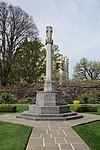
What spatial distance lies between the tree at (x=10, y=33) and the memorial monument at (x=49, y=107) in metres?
19.4

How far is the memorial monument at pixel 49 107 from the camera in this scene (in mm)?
13516

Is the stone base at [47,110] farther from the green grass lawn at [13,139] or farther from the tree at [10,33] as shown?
the tree at [10,33]

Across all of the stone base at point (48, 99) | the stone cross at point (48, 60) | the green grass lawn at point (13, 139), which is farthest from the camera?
the stone cross at point (48, 60)

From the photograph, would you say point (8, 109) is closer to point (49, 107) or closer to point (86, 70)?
point (49, 107)

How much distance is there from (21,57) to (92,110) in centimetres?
2172

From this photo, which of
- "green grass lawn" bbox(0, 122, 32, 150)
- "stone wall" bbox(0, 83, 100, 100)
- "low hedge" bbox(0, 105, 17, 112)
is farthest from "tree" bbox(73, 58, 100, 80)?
"green grass lawn" bbox(0, 122, 32, 150)

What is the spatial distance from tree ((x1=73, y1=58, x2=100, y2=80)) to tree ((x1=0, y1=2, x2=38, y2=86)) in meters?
26.5

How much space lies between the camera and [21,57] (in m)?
37.9

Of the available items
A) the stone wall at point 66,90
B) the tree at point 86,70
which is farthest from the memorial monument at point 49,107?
the tree at point 86,70

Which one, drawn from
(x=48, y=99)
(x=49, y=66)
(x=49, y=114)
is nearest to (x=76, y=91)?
(x=49, y=66)

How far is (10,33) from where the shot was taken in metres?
35.1

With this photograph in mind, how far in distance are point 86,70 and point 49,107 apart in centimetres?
4678

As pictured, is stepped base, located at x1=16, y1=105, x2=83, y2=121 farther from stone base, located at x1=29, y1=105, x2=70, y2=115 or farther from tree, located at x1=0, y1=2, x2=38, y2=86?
tree, located at x1=0, y1=2, x2=38, y2=86

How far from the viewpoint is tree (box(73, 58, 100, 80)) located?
5856 centimetres
